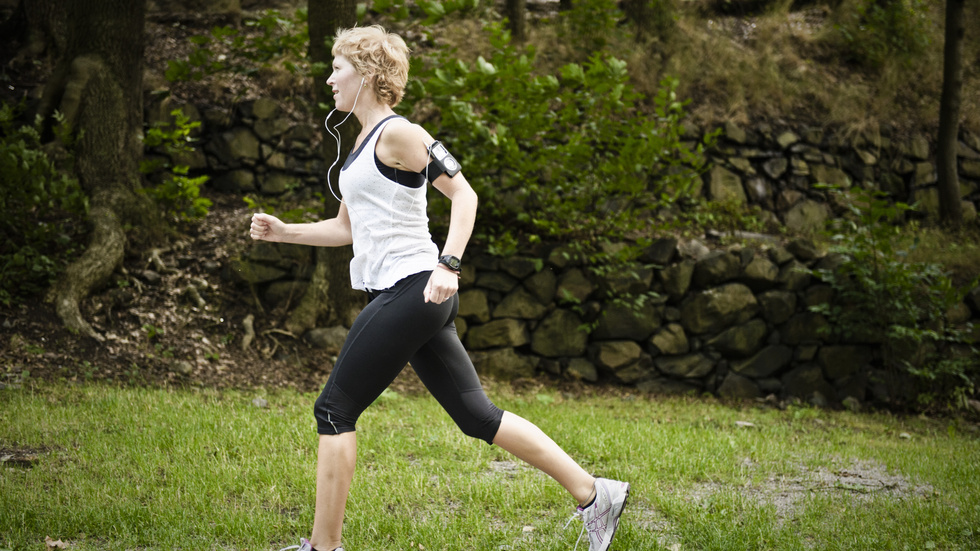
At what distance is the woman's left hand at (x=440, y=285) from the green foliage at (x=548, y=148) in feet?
12.9

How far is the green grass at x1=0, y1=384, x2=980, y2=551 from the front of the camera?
302cm

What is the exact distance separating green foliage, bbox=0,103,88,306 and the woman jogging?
465 cm

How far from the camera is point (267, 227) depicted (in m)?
2.99

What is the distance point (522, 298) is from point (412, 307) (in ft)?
15.8

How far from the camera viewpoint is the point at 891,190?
9.65 metres

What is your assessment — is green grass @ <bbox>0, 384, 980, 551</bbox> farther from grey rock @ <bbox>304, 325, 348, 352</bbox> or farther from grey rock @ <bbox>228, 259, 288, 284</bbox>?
grey rock @ <bbox>228, 259, 288, 284</bbox>

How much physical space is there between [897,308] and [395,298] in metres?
5.92

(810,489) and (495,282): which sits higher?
(810,489)

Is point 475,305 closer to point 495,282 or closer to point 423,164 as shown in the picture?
point 495,282

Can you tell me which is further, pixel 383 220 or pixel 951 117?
pixel 951 117

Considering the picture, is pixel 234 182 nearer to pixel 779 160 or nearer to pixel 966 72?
pixel 779 160

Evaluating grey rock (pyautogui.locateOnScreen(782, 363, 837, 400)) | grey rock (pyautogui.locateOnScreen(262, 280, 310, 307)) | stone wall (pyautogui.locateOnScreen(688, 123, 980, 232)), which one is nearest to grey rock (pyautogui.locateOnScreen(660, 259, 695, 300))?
grey rock (pyautogui.locateOnScreen(782, 363, 837, 400))

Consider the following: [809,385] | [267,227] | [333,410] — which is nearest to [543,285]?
[809,385]

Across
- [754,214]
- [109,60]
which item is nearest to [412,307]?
[109,60]
